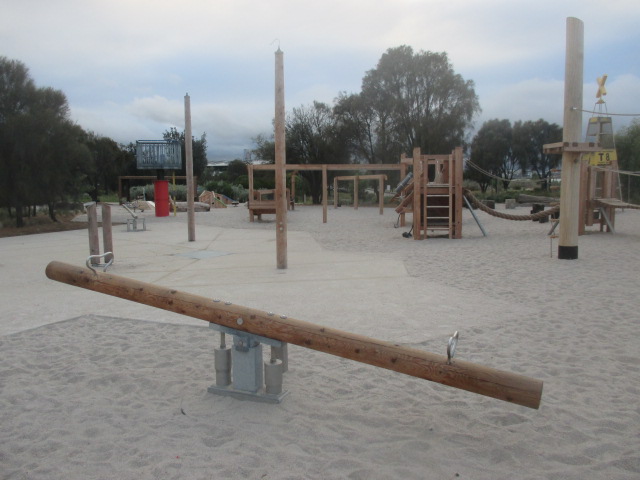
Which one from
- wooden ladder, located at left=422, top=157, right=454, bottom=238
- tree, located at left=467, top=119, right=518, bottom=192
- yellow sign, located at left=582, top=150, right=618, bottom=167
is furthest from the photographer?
tree, located at left=467, top=119, right=518, bottom=192

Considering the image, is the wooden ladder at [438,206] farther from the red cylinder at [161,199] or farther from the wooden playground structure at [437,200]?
the red cylinder at [161,199]

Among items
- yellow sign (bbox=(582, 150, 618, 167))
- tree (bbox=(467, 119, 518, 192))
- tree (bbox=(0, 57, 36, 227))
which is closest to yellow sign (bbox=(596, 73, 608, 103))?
yellow sign (bbox=(582, 150, 618, 167))

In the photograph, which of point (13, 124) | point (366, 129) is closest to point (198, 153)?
point (366, 129)

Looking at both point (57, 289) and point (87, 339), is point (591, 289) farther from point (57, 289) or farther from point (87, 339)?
point (57, 289)

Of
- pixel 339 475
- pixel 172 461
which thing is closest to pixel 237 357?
pixel 172 461

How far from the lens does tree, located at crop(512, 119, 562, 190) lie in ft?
162

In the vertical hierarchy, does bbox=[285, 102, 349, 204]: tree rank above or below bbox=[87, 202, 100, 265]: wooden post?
above

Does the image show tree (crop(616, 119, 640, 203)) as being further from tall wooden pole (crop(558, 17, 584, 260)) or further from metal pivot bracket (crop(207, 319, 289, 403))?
metal pivot bracket (crop(207, 319, 289, 403))

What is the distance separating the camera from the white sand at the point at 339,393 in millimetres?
2730

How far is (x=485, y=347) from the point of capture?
14.9 feet

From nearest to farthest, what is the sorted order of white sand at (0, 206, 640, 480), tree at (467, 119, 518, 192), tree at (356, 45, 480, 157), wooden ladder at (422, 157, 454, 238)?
white sand at (0, 206, 640, 480) < wooden ladder at (422, 157, 454, 238) < tree at (356, 45, 480, 157) < tree at (467, 119, 518, 192)

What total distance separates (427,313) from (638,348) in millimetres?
1994

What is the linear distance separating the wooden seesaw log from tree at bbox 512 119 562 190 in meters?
50.4

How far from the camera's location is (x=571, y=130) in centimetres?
921
